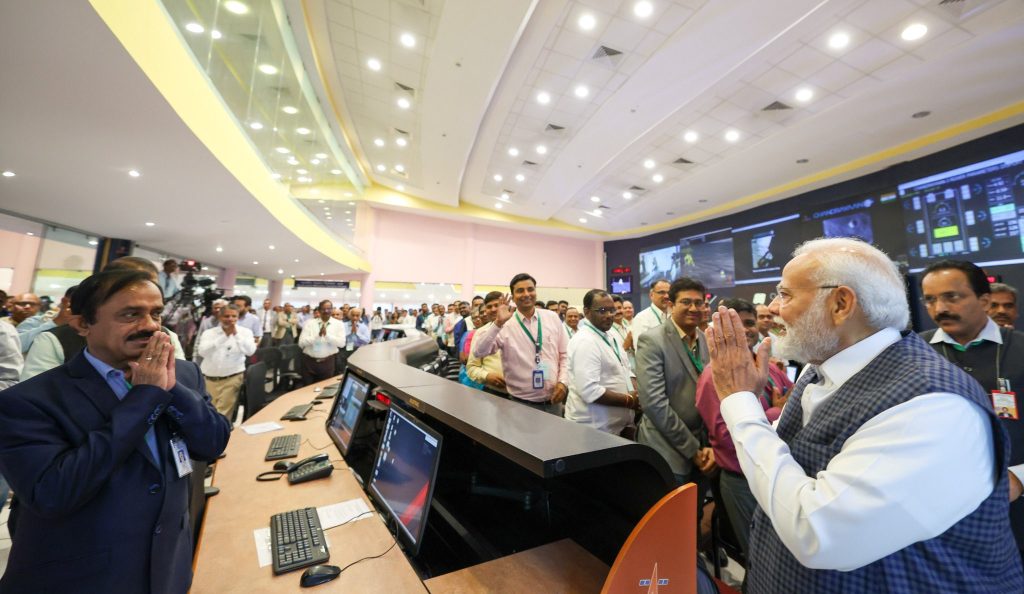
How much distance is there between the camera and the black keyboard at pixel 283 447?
1836 millimetres

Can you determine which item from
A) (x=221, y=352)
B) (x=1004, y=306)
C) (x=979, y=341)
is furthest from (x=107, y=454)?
(x=1004, y=306)

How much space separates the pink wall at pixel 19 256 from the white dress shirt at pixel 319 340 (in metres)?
4.29

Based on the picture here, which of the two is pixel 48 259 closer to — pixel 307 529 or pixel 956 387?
pixel 307 529

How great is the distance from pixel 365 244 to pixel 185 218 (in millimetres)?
6160

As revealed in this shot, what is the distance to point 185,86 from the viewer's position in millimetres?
2961

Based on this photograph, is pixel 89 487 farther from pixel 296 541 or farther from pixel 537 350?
pixel 537 350

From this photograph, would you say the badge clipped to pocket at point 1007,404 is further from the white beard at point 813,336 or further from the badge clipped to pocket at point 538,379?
the badge clipped to pocket at point 538,379

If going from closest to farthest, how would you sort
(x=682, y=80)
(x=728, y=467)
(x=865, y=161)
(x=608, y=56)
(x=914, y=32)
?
1. (x=728, y=467)
2. (x=914, y=32)
3. (x=608, y=56)
4. (x=682, y=80)
5. (x=865, y=161)

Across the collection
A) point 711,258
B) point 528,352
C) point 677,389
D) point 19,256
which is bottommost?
point 677,389

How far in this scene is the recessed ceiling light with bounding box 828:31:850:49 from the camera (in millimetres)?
4152

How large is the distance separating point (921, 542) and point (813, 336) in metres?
0.44

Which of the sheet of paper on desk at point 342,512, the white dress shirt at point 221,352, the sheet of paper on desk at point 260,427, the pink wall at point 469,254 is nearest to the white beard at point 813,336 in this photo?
the sheet of paper on desk at point 342,512

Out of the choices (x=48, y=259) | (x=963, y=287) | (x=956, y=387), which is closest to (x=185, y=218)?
(x=48, y=259)

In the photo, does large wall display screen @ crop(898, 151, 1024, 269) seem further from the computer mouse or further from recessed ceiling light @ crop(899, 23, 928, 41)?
the computer mouse
